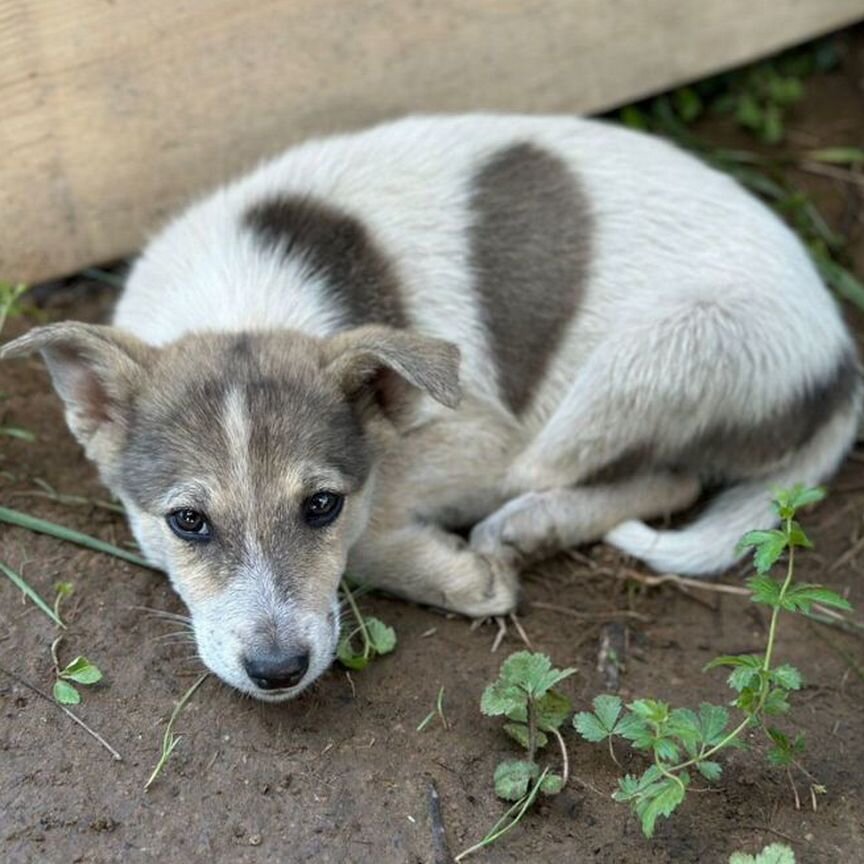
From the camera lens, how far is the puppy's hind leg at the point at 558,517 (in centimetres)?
539

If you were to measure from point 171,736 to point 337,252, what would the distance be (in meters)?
1.83

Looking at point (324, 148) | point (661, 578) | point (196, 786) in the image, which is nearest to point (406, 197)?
point (324, 148)

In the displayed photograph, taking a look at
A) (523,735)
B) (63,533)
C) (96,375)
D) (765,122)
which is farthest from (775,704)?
(765,122)

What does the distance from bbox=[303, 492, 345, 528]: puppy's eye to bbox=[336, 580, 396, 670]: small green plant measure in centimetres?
46

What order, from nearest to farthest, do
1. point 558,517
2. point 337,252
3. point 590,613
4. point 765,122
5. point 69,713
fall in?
point 69,713
point 337,252
point 590,613
point 558,517
point 765,122

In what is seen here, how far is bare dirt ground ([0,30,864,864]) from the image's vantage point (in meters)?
4.16

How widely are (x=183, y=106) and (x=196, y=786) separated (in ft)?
9.31

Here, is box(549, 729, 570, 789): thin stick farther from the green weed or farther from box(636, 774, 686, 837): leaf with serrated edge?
the green weed

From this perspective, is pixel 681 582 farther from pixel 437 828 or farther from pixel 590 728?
pixel 437 828

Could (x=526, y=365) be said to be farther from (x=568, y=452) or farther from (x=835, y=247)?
(x=835, y=247)

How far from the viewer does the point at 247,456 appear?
4352mm

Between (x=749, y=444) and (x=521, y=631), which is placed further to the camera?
(x=749, y=444)

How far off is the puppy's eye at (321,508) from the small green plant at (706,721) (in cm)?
101

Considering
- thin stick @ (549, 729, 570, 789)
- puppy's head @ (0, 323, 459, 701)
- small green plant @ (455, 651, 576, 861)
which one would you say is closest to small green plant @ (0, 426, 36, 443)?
puppy's head @ (0, 323, 459, 701)
